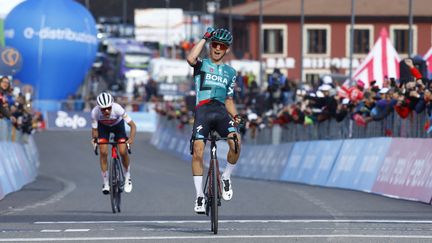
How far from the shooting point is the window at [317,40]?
4161 inches

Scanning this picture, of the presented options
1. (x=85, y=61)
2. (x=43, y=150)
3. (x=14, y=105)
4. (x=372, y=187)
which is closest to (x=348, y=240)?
(x=372, y=187)

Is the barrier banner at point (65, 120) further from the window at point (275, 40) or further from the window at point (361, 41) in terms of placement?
the window at point (275, 40)

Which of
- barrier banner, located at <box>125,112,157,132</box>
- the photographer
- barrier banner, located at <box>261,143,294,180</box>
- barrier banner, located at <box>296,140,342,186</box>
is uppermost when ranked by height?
the photographer

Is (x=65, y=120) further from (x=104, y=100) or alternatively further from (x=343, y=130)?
(x=104, y=100)

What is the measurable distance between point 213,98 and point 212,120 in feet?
0.80

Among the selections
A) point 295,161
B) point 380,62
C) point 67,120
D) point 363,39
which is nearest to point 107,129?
point 295,161

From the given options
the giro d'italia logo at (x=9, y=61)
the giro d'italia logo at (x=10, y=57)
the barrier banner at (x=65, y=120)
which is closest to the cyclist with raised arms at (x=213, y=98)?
the giro d'italia logo at (x=9, y=61)

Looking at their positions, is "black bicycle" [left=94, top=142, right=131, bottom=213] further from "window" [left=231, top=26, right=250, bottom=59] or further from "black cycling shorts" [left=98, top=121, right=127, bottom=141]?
"window" [left=231, top=26, right=250, bottom=59]

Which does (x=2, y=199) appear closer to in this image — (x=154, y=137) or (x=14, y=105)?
(x=14, y=105)

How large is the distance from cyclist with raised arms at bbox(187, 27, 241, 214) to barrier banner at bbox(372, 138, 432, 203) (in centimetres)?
585

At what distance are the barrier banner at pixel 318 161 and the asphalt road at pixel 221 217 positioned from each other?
216 centimetres

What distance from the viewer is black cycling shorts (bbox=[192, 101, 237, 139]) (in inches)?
599

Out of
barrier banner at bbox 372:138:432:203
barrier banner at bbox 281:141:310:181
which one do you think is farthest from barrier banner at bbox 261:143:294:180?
barrier banner at bbox 372:138:432:203

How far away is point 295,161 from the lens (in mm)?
32219
